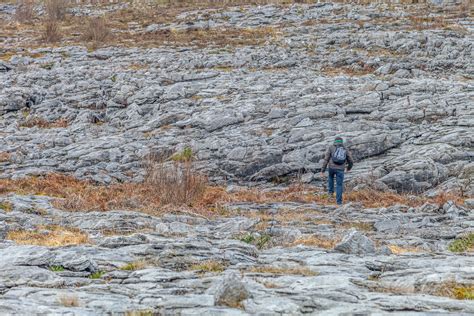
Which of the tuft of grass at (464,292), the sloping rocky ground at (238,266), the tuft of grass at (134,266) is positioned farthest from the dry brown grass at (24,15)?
the tuft of grass at (464,292)

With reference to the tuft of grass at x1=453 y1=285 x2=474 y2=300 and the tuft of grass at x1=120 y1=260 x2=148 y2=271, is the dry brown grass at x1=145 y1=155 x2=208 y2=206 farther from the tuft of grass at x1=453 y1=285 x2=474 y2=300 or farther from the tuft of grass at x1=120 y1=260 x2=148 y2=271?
the tuft of grass at x1=453 y1=285 x2=474 y2=300

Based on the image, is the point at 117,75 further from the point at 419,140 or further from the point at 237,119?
the point at 419,140

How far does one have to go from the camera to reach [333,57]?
97.8ft

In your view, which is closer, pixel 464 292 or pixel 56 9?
pixel 464 292

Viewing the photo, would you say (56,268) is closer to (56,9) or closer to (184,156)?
(184,156)

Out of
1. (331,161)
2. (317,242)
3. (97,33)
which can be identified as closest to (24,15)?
(97,33)

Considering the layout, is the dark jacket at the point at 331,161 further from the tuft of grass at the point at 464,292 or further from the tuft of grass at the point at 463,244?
the tuft of grass at the point at 464,292

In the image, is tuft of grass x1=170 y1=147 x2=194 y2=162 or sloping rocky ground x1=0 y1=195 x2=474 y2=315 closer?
sloping rocky ground x1=0 y1=195 x2=474 y2=315

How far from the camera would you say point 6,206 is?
14.2 meters

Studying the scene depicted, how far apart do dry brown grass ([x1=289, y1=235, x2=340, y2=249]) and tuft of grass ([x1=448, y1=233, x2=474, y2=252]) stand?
2261 mm

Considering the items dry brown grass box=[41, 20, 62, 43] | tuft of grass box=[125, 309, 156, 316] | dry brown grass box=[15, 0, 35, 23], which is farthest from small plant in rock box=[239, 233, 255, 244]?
dry brown grass box=[15, 0, 35, 23]

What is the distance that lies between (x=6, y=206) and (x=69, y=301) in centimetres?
875

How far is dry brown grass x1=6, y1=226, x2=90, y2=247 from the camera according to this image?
34.4 feet

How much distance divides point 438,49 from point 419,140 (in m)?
12.5
